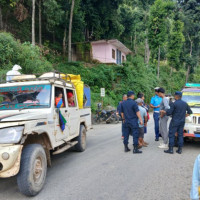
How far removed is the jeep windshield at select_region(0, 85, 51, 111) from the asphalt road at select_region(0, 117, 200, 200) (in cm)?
157

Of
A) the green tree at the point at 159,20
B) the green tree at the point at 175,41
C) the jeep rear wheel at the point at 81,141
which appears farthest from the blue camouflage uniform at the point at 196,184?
the green tree at the point at 175,41

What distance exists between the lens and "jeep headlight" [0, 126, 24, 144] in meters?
3.34

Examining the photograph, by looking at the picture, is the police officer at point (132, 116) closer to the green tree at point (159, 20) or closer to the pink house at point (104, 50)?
the pink house at point (104, 50)

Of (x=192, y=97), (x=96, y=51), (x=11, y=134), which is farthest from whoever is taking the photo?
(x=96, y=51)

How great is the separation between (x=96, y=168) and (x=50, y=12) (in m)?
17.9

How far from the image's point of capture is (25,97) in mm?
4832

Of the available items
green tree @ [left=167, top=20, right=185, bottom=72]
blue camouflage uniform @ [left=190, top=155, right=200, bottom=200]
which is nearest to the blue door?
green tree @ [left=167, top=20, right=185, bottom=72]

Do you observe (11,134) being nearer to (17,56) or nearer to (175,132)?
(175,132)

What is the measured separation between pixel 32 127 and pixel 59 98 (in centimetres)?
146

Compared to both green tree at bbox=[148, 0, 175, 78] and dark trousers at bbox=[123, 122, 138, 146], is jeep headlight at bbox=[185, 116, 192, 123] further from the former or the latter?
green tree at bbox=[148, 0, 175, 78]

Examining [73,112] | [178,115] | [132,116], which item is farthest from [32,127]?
[178,115]

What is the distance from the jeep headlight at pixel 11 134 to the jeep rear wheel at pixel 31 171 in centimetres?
36

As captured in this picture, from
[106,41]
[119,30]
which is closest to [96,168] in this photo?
[106,41]

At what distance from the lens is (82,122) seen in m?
6.94
